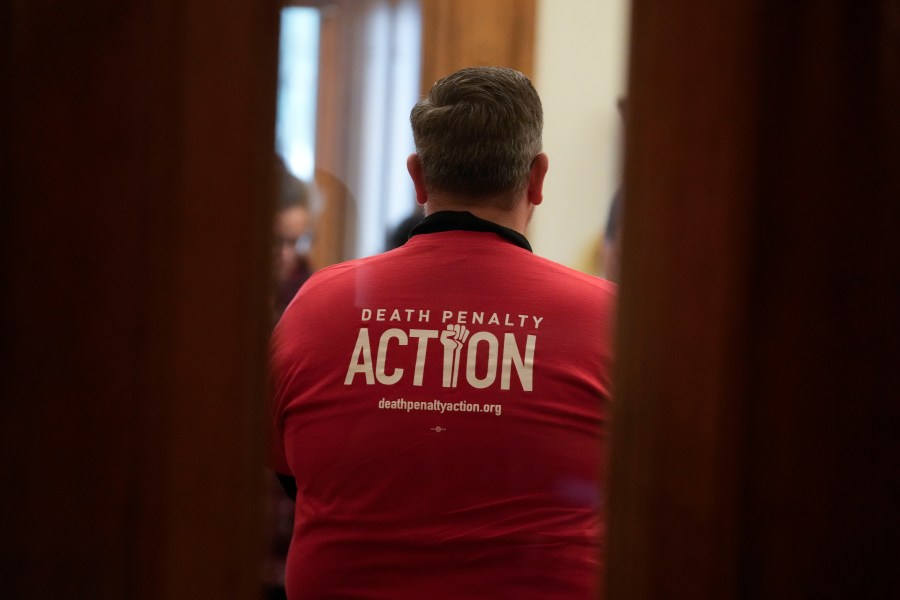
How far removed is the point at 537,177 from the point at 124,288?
34.5 inches

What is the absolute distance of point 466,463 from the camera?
1155mm

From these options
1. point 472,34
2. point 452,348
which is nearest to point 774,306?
point 452,348

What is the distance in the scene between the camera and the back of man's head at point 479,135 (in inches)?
52.4

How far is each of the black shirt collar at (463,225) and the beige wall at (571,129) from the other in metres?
0.86

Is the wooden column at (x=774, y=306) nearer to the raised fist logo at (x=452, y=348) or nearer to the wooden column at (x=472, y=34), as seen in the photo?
the raised fist logo at (x=452, y=348)

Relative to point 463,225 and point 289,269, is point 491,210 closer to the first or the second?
point 463,225

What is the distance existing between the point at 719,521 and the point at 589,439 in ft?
1.95

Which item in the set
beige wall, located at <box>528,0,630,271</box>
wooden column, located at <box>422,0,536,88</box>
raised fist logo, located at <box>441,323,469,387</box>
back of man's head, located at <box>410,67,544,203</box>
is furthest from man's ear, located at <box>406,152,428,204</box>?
wooden column, located at <box>422,0,536,88</box>

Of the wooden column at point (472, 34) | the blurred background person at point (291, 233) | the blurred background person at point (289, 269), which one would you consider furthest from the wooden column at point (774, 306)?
the wooden column at point (472, 34)

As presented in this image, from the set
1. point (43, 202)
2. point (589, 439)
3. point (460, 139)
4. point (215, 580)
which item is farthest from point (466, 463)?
point (43, 202)

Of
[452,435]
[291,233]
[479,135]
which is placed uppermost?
[479,135]

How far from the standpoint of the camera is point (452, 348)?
1.18 meters

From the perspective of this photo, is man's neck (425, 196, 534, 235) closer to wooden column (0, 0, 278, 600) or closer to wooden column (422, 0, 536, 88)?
wooden column (0, 0, 278, 600)

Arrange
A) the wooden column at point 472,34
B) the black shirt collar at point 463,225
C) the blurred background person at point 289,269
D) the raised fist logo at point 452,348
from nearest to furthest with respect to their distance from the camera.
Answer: the blurred background person at point 289,269
the raised fist logo at point 452,348
the black shirt collar at point 463,225
the wooden column at point 472,34
